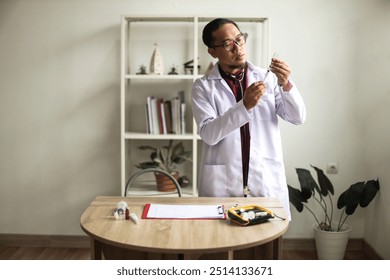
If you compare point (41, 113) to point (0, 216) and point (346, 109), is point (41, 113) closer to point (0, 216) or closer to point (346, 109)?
point (0, 216)

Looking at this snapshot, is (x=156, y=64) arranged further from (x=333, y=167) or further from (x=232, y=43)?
(x=333, y=167)

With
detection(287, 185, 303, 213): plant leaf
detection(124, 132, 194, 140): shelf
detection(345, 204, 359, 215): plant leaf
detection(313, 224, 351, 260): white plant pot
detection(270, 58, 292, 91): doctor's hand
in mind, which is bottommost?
detection(313, 224, 351, 260): white plant pot

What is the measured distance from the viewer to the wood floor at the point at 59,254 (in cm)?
361

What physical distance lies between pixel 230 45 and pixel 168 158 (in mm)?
1542

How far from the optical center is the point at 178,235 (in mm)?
1676

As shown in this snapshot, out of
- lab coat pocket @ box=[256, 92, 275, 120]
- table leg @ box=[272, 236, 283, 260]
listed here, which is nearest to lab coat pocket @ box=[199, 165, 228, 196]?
lab coat pocket @ box=[256, 92, 275, 120]

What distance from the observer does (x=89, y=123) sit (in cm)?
373

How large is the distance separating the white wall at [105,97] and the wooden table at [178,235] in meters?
1.72

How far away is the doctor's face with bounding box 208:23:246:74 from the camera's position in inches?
86.2

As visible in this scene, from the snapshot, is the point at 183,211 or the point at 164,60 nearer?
the point at 183,211

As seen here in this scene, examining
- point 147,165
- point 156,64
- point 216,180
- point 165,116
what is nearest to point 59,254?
point 147,165

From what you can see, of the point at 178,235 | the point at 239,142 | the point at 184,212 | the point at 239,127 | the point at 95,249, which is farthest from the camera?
the point at 239,142

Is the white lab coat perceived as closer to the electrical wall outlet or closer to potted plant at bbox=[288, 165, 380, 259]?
potted plant at bbox=[288, 165, 380, 259]

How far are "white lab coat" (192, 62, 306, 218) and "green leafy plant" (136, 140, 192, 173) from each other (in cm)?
124
